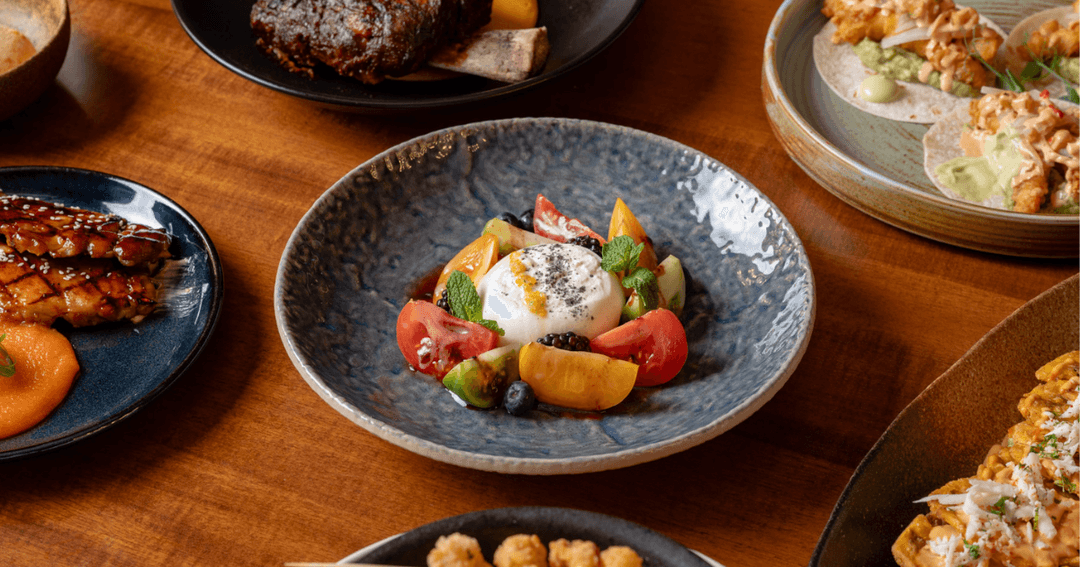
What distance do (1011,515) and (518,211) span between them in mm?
1218

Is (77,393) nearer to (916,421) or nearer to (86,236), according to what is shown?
(86,236)

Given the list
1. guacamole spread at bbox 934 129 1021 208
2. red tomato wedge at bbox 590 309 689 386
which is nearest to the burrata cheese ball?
red tomato wedge at bbox 590 309 689 386

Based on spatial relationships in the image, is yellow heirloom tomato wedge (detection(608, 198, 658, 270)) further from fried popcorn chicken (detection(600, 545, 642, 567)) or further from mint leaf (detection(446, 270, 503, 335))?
fried popcorn chicken (detection(600, 545, 642, 567))

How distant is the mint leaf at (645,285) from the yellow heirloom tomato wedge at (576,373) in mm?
213

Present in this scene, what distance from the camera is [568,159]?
6.53 feet

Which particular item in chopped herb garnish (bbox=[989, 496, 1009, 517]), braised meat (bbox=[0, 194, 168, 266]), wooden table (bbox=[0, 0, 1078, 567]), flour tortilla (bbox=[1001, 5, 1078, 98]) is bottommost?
wooden table (bbox=[0, 0, 1078, 567])

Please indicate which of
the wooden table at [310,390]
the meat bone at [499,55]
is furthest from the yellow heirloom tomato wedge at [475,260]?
the meat bone at [499,55]

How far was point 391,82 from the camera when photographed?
2.23 meters

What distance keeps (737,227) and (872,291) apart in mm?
380

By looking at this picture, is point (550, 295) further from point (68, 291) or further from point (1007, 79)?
point (1007, 79)

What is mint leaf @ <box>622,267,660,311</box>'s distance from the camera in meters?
1.64

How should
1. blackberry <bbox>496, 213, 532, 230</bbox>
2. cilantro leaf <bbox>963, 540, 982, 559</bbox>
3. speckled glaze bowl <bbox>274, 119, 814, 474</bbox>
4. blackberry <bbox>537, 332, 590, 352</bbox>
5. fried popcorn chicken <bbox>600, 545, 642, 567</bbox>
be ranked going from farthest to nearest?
blackberry <bbox>496, 213, 532, 230</bbox>, blackberry <bbox>537, 332, 590, 352</bbox>, speckled glaze bowl <bbox>274, 119, 814, 474</bbox>, cilantro leaf <bbox>963, 540, 982, 559</bbox>, fried popcorn chicken <bbox>600, 545, 642, 567</bbox>

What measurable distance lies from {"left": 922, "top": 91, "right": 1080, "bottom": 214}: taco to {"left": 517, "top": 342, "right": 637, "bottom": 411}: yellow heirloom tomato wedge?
1.14 metres

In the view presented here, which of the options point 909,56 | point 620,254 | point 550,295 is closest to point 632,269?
point 620,254
